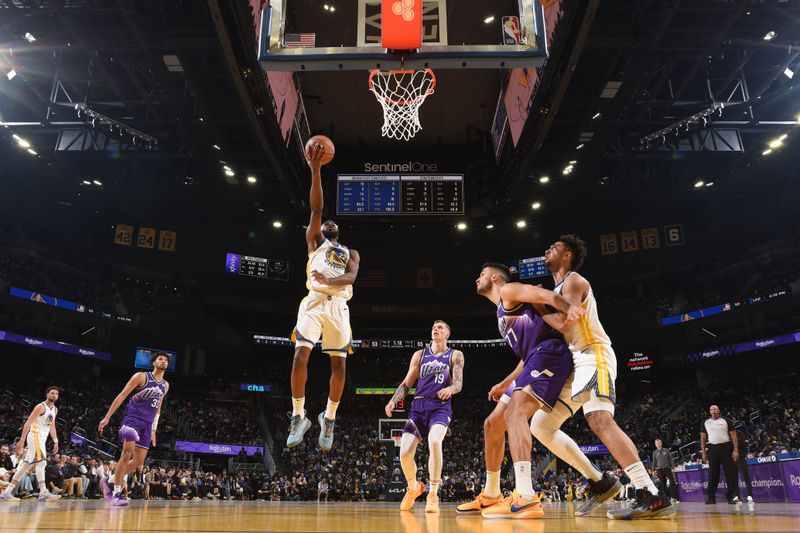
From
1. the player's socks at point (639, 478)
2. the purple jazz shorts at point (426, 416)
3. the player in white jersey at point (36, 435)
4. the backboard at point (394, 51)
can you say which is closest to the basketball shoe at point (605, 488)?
the player's socks at point (639, 478)

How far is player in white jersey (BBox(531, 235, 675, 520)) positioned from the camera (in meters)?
3.96

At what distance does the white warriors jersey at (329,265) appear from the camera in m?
5.63

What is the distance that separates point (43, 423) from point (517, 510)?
9610mm

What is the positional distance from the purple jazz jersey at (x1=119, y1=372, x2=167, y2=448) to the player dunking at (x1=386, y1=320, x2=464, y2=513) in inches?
138

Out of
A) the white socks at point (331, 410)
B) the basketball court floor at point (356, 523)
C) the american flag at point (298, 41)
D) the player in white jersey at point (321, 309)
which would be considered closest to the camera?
the basketball court floor at point (356, 523)

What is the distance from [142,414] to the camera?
25.8ft

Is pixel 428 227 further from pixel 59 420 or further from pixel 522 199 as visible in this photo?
pixel 59 420

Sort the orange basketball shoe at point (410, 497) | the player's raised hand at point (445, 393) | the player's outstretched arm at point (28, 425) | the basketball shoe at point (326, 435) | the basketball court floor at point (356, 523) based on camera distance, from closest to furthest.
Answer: the basketball court floor at point (356, 523) → the basketball shoe at point (326, 435) → the orange basketball shoe at point (410, 497) → the player's raised hand at point (445, 393) → the player's outstretched arm at point (28, 425)

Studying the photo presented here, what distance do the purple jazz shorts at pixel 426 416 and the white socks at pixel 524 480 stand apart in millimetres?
2268

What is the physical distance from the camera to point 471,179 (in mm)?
19156

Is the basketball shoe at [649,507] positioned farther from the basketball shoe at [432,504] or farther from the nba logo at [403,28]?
the nba logo at [403,28]

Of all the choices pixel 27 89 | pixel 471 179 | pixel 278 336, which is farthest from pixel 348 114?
pixel 278 336

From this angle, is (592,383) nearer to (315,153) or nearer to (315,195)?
(315,195)

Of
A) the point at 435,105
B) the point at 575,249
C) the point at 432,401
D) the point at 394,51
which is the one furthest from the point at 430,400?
the point at 435,105
